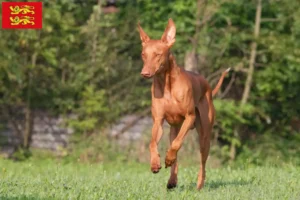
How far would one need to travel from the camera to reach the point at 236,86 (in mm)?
23297

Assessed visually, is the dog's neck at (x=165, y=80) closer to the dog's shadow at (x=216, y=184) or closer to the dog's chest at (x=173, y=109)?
the dog's chest at (x=173, y=109)

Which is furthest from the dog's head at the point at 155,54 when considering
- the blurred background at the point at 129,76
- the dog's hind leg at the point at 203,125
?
the blurred background at the point at 129,76

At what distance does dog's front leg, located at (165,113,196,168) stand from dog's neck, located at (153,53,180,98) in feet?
1.24

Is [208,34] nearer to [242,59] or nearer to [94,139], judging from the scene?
[242,59]

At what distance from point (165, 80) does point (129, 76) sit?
42.6 feet

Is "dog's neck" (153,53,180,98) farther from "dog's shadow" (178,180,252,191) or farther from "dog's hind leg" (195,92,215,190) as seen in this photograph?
"dog's shadow" (178,180,252,191)

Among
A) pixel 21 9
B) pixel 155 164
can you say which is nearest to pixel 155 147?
pixel 155 164

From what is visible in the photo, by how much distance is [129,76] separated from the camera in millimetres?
23172

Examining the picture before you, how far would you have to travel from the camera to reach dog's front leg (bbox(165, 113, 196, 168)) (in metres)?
9.82

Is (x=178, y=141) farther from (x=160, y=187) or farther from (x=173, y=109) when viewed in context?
(x=160, y=187)

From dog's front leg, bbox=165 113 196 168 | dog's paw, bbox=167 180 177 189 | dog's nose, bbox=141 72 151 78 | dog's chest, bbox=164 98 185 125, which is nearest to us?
dog's nose, bbox=141 72 151 78

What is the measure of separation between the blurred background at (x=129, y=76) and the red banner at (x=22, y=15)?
0.33 m

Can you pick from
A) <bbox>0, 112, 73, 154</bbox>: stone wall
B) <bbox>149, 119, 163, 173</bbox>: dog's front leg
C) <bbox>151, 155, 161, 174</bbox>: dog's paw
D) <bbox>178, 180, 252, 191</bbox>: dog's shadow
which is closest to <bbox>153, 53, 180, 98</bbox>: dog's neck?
<bbox>149, 119, 163, 173</bbox>: dog's front leg

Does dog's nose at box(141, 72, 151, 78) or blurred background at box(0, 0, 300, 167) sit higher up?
dog's nose at box(141, 72, 151, 78)
